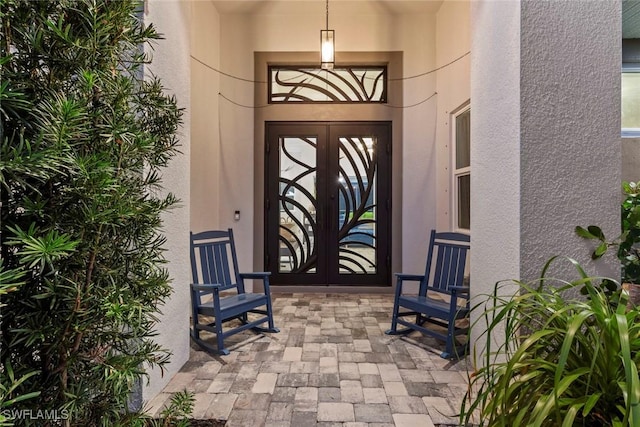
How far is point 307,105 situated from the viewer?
4.75m

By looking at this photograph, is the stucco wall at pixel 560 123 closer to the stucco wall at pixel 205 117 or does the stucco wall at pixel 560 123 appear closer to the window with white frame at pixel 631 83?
the window with white frame at pixel 631 83

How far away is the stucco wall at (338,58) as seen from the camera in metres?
4.59

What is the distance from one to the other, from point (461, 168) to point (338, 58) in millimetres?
2179

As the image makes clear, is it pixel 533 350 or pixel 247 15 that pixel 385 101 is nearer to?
pixel 247 15

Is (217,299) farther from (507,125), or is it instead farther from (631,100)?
(631,100)

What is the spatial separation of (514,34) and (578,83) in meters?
0.41

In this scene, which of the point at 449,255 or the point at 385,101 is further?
the point at 385,101

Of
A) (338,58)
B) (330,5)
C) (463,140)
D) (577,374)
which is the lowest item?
(577,374)

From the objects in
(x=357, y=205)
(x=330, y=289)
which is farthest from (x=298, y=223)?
(x=330, y=289)

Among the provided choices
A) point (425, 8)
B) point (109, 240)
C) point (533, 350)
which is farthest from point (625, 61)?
point (109, 240)

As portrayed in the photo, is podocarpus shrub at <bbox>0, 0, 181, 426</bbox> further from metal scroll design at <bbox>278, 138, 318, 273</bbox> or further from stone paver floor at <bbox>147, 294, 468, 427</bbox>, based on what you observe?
metal scroll design at <bbox>278, 138, 318, 273</bbox>

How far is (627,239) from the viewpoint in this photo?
1.69 meters

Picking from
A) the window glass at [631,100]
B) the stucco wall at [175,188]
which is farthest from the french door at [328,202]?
the window glass at [631,100]

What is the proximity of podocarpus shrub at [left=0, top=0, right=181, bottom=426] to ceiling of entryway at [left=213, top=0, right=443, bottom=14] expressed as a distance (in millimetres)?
3995
